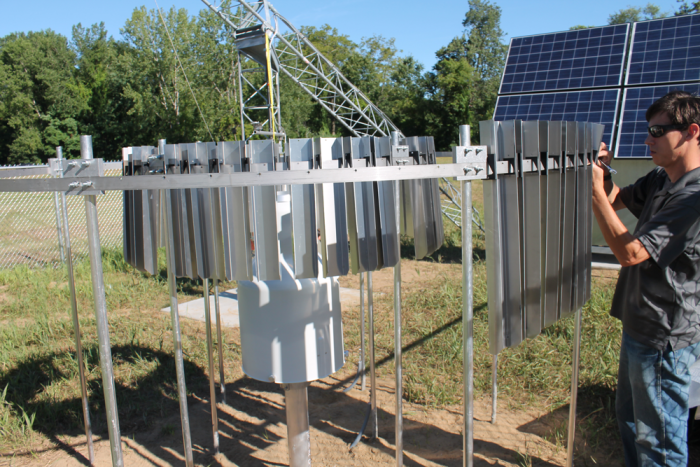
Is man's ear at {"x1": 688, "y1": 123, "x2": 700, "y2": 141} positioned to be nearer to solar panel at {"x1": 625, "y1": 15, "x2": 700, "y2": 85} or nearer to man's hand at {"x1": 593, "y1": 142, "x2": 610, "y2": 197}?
man's hand at {"x1": 593, "y1": 142, "x2": 610, "y2": 197}

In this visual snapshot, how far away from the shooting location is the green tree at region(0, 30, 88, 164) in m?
37.7

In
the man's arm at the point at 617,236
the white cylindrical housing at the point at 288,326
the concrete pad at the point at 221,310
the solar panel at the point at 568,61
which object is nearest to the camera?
the man's arm at the point at 617,236

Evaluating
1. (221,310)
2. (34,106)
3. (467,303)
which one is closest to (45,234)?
(221,310)

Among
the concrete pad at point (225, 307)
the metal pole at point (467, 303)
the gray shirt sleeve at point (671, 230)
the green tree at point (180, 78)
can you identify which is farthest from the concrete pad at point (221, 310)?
the green tree at point (180, 78)

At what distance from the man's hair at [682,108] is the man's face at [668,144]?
0.08 feet

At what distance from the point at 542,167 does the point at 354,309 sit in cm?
468

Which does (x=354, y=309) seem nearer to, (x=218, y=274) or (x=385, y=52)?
(x=218, y=274)

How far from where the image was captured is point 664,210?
200 cm

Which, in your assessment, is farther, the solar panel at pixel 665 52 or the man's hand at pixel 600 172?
the solar panel at pixel 665 52

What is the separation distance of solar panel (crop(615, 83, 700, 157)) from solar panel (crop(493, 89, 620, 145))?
0.49 feet

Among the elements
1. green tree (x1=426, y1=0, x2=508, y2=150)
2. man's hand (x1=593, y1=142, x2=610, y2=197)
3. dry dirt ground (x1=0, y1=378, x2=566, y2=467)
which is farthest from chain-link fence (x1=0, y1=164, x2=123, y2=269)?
green tree (x1=426, y1=0, x2=508, y2=150)

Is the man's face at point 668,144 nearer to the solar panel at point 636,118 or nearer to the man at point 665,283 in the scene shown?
the man at point 665,283

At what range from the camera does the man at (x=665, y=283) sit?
1976 mm

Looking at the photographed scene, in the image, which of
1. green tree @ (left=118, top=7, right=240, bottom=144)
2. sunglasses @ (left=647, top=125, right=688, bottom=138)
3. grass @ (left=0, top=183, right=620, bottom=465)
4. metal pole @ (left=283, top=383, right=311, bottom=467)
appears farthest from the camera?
green tree @ (left=118, top=7, right=240, bottom=144)
